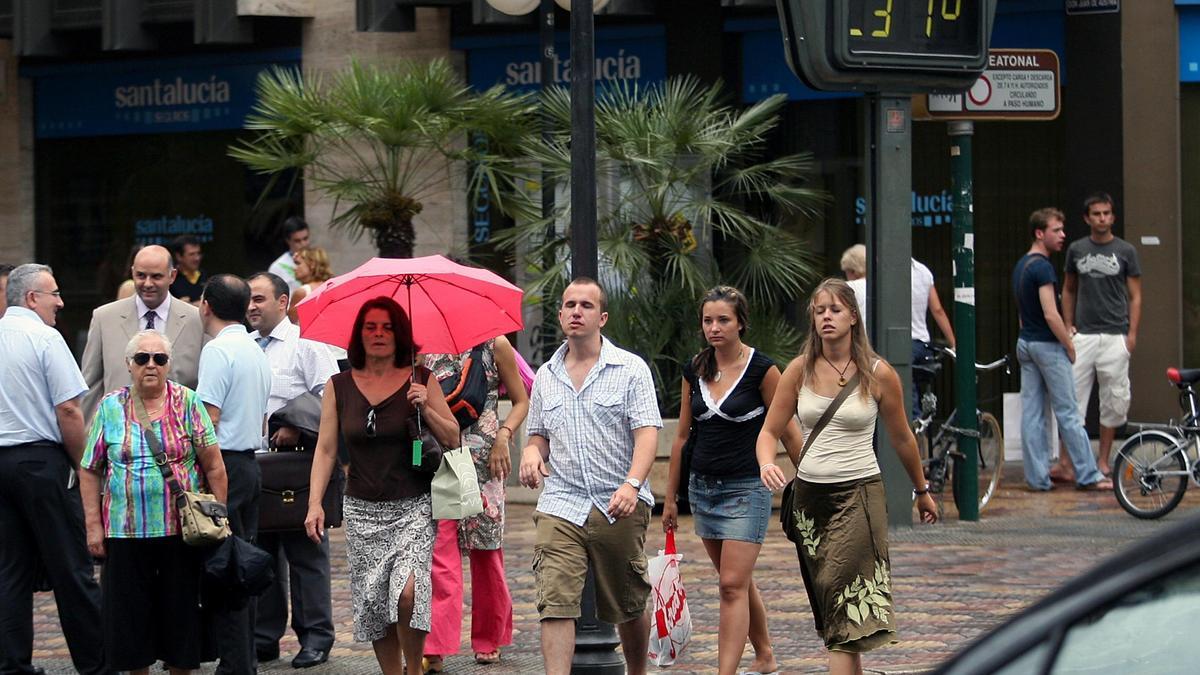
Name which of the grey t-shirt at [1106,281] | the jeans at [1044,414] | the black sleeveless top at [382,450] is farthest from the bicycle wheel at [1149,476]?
the black sleeveless top at [382,450]

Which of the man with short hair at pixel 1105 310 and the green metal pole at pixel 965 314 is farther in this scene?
the man with short hair at pixel 1105 310

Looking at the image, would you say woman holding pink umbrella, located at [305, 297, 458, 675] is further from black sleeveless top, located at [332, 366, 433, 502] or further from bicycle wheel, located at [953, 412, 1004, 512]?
bicycle wheel, located at [953, 412, 1004, 512]

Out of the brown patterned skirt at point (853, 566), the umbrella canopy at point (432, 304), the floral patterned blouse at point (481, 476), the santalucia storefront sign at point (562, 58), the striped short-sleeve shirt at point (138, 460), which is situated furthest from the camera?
the santalucia storefront sign at point (562, 58)

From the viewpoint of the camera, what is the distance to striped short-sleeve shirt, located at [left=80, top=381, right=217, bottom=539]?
24.8ft

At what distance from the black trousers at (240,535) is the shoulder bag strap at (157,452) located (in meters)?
0.52

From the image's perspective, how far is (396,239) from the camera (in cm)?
1532

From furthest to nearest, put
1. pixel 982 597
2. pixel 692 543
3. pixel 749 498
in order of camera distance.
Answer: pixel 692 543 → pixel 982 597 → pixel 749 498

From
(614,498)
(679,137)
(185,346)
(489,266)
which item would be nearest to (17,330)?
(185,346)

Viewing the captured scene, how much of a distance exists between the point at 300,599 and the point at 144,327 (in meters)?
1.54

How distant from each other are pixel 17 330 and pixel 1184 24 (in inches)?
441

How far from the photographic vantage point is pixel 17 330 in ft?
27.4

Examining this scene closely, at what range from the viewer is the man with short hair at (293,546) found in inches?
353

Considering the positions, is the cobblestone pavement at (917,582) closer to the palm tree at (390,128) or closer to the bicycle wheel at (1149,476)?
the bicycle wheel at (1149,476)

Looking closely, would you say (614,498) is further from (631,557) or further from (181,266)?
(181,266)
